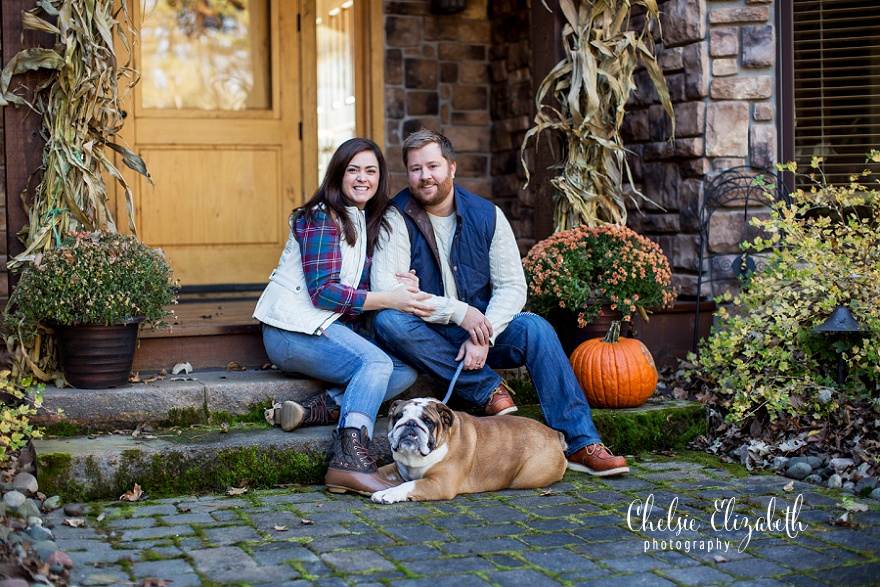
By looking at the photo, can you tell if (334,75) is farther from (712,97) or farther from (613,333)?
(613,333)

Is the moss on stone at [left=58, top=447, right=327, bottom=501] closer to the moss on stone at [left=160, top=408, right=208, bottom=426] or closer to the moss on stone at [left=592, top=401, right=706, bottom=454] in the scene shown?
the moss on stone at [left=160, top=408, right=208, bottom=426]

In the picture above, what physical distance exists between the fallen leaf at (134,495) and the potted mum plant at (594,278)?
2122 millimetres

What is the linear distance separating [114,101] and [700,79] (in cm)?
312

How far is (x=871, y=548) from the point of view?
10.2 feet

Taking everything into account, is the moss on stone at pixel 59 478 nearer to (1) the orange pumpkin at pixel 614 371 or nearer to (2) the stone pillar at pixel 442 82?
(1) the orange pumpkin at pixel 614 371

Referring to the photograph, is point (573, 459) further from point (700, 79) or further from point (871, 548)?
point (700, 79)

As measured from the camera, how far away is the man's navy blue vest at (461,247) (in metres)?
4.33

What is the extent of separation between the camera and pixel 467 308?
4168 mm

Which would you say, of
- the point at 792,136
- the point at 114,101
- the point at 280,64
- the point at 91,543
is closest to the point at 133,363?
the point at 114,101

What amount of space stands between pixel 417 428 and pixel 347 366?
64 cm

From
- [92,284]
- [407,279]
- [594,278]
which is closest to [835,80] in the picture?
[594,278]

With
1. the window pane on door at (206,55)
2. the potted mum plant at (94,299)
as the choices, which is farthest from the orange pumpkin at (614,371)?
the window pane on door at (206,55)

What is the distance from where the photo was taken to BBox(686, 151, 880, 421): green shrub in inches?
172

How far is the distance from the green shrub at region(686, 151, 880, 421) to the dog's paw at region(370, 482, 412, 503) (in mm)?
1607
